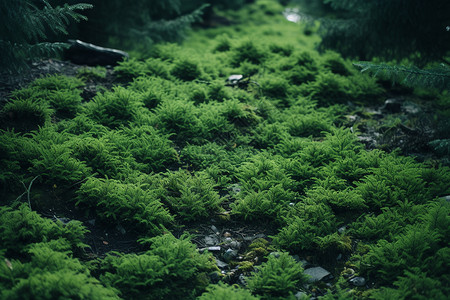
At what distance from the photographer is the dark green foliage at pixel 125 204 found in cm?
413

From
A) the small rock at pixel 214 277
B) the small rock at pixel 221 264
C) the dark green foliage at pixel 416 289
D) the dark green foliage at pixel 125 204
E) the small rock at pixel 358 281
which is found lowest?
the small rock at pixel 221 264

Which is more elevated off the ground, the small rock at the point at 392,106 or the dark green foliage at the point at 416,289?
the small rock at the point at 392,106

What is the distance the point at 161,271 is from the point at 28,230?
1452 millimetres

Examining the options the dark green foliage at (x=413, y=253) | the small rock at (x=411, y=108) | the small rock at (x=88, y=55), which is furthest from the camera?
the small rock at (x=88, y=55)

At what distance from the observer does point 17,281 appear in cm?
305

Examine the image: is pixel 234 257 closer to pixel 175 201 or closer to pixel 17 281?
pixel 175 201

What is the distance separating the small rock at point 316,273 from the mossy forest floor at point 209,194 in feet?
0.13

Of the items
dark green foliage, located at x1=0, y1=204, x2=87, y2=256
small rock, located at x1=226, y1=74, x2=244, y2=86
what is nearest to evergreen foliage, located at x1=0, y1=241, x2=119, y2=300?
dark green foliage, located at x1=0, y1=204, x2=87, y2=256

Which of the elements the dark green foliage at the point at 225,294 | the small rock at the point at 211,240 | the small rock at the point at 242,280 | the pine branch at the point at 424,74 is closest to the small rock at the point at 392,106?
the pine branch at the point at 424,74

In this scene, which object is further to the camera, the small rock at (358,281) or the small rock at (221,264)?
the small rock at (221,264)

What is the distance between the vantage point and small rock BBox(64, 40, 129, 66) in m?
8.25

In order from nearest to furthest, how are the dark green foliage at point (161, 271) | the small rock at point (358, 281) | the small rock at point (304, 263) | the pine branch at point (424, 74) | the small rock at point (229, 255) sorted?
the dark green foliage at point (161, 271) → the small rock at point (358, 281) → the small rock at point (304, 263) → the small rock at point (229, 255) → the pine branch at point (424, 74)

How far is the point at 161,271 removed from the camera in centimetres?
345

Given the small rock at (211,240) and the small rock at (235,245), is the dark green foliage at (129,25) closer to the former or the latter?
the small rock at (211,240)
